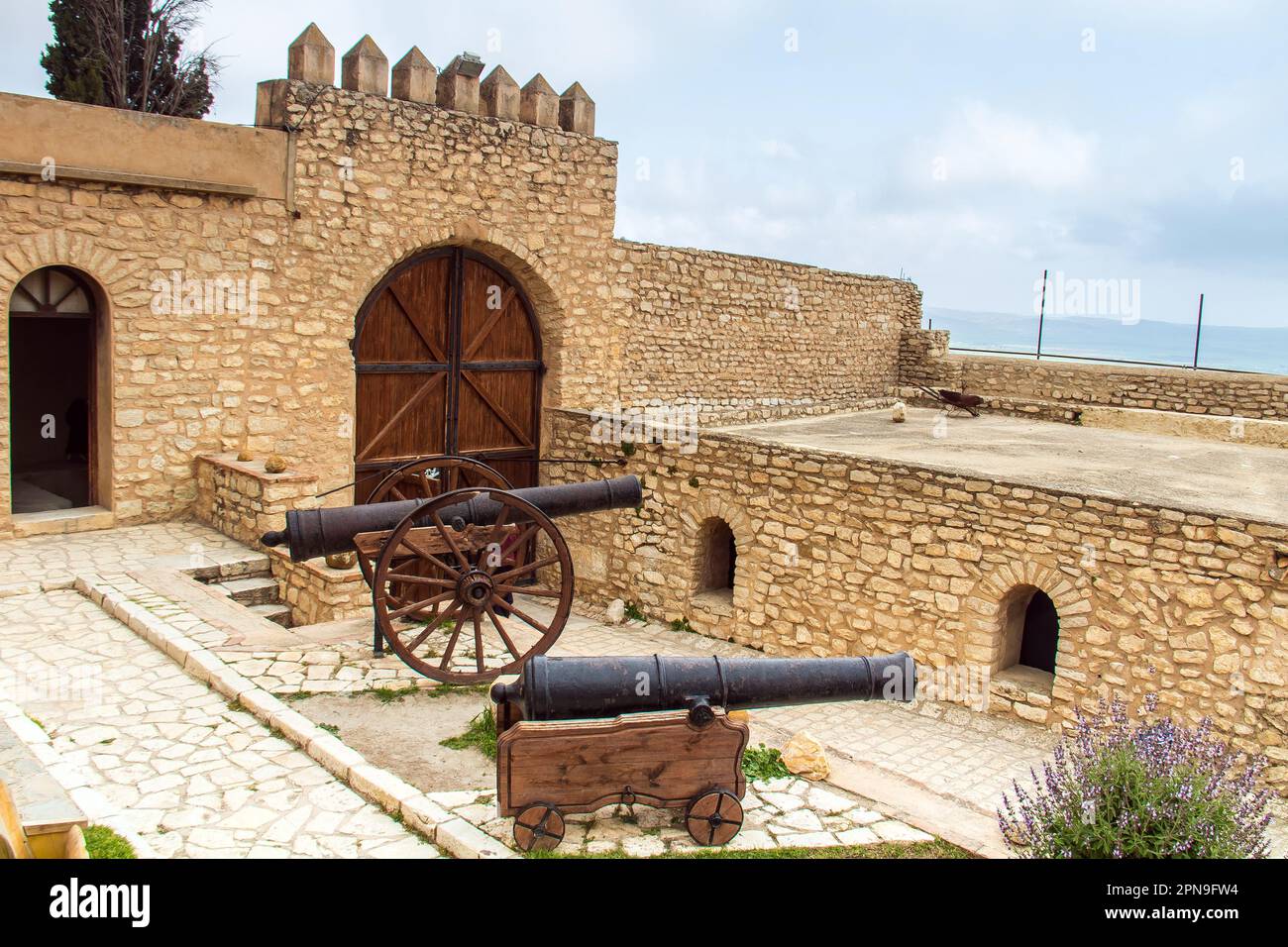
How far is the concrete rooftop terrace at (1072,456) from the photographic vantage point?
9.51 meters

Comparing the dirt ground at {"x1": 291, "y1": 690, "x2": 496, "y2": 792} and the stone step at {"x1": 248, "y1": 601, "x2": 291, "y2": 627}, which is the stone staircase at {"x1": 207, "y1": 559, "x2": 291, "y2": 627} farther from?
the dirt ground at {"x1": 291, "y1": 690, "x2": 496, "y2": 792}

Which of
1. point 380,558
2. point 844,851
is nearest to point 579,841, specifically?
point 844,851

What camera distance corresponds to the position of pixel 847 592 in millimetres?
10641

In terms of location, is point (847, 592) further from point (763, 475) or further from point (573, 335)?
point (573, 335)

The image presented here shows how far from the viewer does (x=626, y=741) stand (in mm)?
5219

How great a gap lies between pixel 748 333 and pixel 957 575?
7.18m

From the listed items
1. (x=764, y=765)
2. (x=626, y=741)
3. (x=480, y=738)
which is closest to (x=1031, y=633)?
(x=764, y=765)

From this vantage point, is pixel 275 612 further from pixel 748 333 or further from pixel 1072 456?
pixel 748 333

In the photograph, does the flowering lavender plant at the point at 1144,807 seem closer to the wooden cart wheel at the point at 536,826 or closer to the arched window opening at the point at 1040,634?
the wooden cart wheel at the point at 536,826

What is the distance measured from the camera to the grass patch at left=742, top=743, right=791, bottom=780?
6336 millimetres

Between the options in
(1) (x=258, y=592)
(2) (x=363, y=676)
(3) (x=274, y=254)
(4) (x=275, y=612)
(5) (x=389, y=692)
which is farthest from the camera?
(3) (x=274, y=254)

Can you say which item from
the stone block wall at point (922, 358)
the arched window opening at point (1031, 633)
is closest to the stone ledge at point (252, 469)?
the arched window opening at point (1031, 633)

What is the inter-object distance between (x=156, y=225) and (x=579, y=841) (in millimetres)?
7699

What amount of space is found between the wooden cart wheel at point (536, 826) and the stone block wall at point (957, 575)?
561cm
